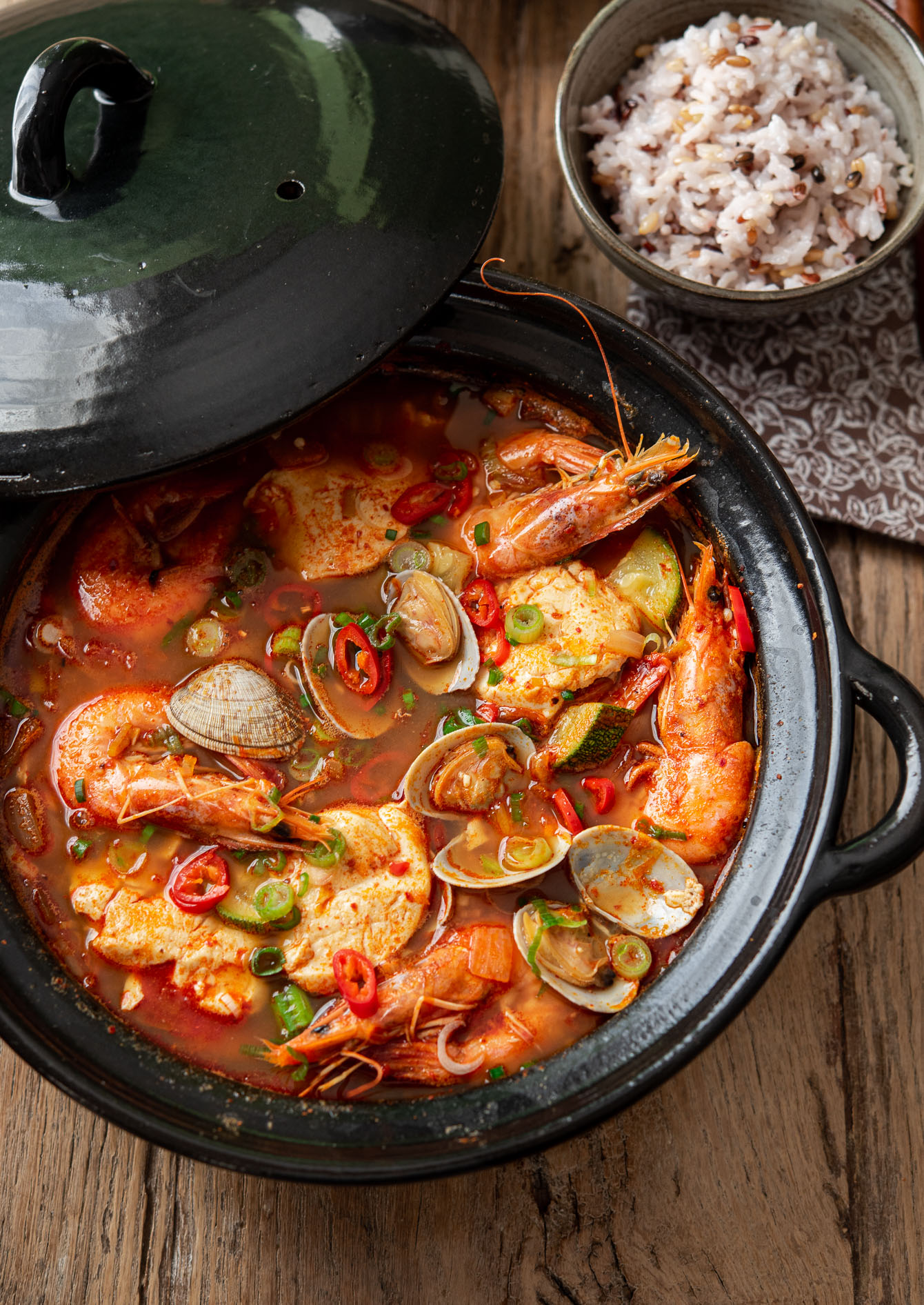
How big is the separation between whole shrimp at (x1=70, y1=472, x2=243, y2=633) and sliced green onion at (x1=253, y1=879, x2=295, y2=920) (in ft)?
2.25

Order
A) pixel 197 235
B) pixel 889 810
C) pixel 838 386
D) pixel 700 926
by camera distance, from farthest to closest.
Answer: pixel 838 386 → pixel 700 926 → pixel 889 810 → pixel 197 235

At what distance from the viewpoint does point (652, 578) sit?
242 cm

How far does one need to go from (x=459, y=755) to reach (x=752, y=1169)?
4.29ft

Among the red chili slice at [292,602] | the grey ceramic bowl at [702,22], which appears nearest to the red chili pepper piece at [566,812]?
the red chili slice at [292,602]

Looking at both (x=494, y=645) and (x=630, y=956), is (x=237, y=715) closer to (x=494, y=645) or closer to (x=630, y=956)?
(x=494, y=645)

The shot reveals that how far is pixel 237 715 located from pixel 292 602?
0.35 m

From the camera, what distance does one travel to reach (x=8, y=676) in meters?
2.34

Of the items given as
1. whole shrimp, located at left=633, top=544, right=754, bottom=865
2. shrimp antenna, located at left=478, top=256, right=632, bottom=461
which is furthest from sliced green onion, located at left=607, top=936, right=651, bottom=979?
shrimp antenna, located at left=478, top=256, right=632, bottom=461

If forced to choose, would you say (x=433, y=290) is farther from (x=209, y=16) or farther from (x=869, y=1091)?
(x=869, y=1091)

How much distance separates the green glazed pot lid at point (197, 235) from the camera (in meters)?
1.86

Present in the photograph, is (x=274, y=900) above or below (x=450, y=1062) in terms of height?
above

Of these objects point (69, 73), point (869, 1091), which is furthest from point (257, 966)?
point (69, 73)

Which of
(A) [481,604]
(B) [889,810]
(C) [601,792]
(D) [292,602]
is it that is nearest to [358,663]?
(D) [292,602]

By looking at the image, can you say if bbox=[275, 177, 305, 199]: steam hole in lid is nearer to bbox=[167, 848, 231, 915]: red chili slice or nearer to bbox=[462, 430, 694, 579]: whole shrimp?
bbox=[462, 430, 694, 579]: whole shrimp
